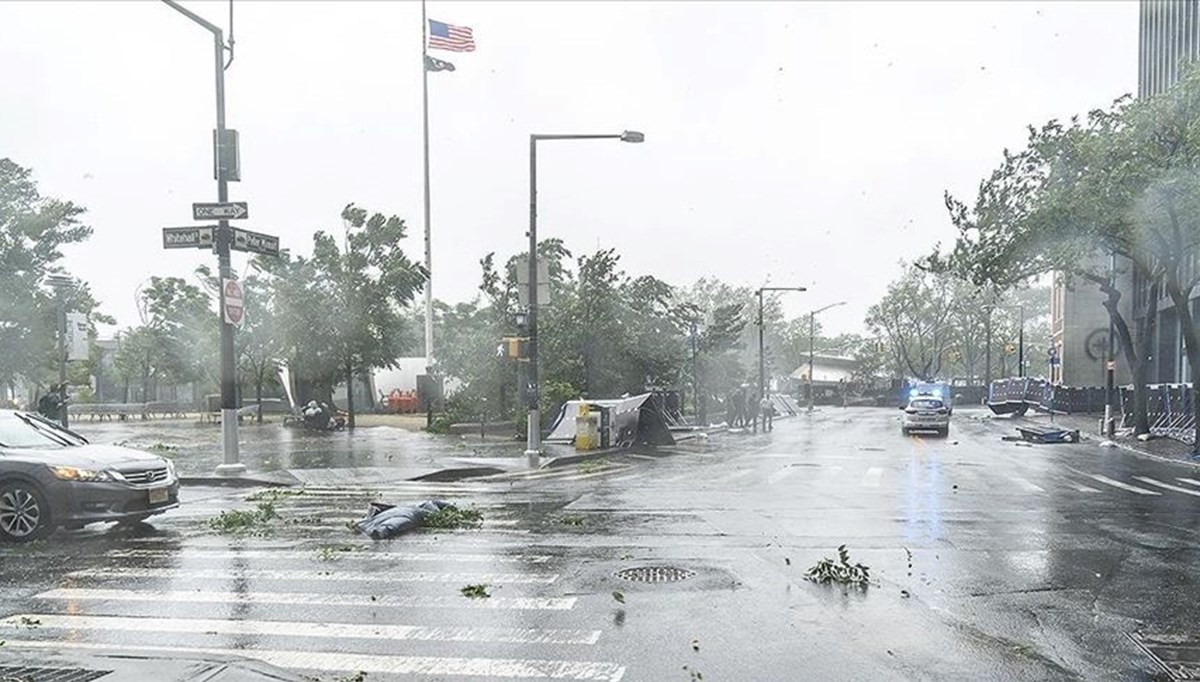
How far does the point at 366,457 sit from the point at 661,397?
14670 mm

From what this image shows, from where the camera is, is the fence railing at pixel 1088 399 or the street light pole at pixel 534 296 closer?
the street light pole at pixel 534 296

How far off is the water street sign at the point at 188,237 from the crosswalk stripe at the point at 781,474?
429 inches

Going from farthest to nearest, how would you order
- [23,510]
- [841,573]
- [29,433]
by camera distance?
[29,433] < [23,510] < [841,573]

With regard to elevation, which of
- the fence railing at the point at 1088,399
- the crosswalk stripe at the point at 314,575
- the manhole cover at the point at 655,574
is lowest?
the fence railing at the point at 1088,399

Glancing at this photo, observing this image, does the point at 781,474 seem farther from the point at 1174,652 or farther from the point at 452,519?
the point at 1174,652

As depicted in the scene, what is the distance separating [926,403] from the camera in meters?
35.1

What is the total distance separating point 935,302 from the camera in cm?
8862

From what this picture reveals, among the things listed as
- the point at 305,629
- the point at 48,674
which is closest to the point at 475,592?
the point at 305,629

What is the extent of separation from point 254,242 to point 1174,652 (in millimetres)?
15746

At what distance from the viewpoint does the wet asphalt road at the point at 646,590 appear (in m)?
6.04

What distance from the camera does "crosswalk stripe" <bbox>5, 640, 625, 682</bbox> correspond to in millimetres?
5703

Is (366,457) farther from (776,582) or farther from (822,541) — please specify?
(776,582)

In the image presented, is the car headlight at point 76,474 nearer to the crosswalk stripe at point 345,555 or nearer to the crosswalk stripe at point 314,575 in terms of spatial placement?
the crosswalk stripe at point 345,555

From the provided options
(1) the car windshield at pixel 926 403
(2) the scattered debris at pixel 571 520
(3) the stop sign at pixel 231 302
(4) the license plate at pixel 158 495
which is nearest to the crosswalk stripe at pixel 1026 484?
(2) the scattered debris at pixel 571 520
